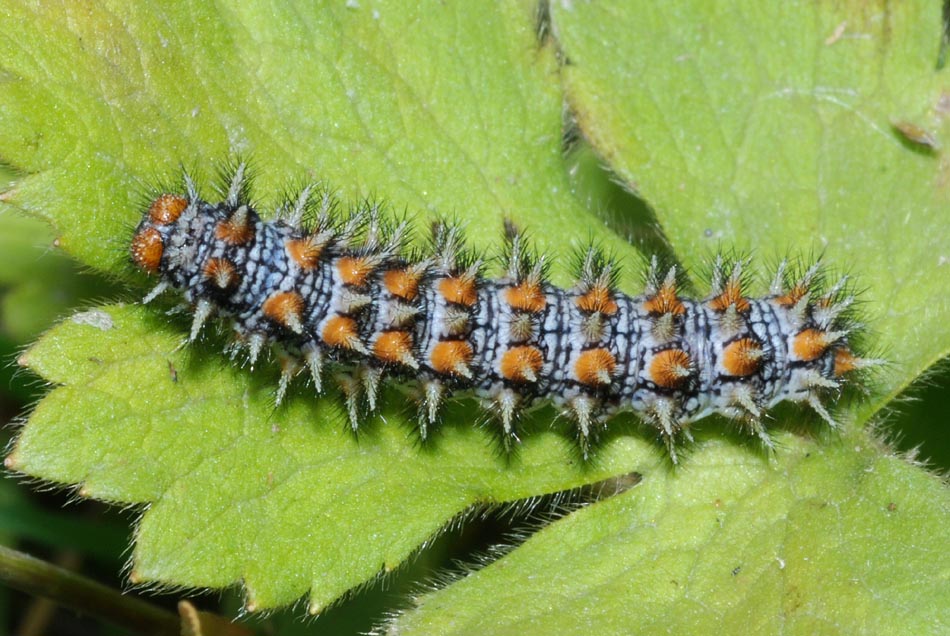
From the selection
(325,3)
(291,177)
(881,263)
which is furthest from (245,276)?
(881,263)

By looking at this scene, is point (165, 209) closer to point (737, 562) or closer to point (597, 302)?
point (597, 302)

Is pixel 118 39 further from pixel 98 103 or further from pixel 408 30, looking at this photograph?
pixel 408 30

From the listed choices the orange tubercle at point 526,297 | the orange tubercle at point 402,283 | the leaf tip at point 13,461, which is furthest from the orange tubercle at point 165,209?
the orange tubercle at point 526,297

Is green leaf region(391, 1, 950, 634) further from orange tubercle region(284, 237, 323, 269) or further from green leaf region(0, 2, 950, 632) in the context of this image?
orange tubercle region(284, 237, 323, 269)

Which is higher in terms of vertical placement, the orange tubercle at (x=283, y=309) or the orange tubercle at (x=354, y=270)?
the orange tubercle at (x=354, y=270)

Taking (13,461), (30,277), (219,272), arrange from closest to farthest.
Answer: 1. (13,461)
2. (219,272)
3. (30,277)

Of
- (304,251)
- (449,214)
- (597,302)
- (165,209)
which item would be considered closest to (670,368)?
(597,302)

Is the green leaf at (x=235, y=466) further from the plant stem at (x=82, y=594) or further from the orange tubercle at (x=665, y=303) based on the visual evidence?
the plant stem at (x=82, y=594)

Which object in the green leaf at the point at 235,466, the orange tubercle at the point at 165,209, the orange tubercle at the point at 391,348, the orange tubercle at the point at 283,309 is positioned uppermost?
the orange tubercle at the point at 165,209
